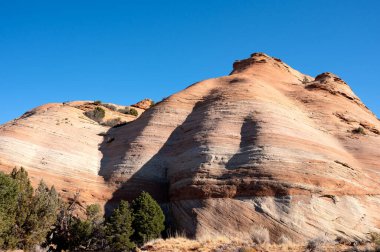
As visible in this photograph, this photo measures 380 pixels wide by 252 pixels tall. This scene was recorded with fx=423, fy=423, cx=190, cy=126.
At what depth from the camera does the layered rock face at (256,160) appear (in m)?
22.6

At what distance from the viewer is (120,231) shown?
22.2m

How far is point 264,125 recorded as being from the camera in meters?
27.6

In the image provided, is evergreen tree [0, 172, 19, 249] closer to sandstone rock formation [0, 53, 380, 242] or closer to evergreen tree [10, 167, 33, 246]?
evergreen tree [10, 167, 33, 246]

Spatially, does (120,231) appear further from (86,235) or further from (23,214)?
(23,214)

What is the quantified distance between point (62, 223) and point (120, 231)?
370 cm

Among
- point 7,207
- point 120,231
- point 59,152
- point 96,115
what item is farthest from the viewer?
point 96,115


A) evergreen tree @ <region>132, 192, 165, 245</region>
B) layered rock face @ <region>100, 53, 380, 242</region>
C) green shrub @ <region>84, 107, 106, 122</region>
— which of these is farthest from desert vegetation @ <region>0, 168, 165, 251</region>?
green shrub @ <region>84, 107, 106, 122</region>

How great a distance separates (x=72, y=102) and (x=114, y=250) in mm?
36257

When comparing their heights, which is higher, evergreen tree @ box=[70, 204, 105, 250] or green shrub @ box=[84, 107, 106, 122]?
green shrub @ box=[84, 107, 106, 122]

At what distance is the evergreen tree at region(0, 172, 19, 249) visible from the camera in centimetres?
1919

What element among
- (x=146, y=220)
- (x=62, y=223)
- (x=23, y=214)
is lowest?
(x=62, y=223)

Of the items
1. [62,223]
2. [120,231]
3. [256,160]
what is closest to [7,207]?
[62,223]

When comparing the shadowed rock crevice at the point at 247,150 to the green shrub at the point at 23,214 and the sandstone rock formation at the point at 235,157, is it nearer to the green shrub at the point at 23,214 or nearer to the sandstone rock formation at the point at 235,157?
the sandstone rock formation at the point at 235,157

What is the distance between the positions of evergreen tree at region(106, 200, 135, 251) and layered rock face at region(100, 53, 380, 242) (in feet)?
11.1
